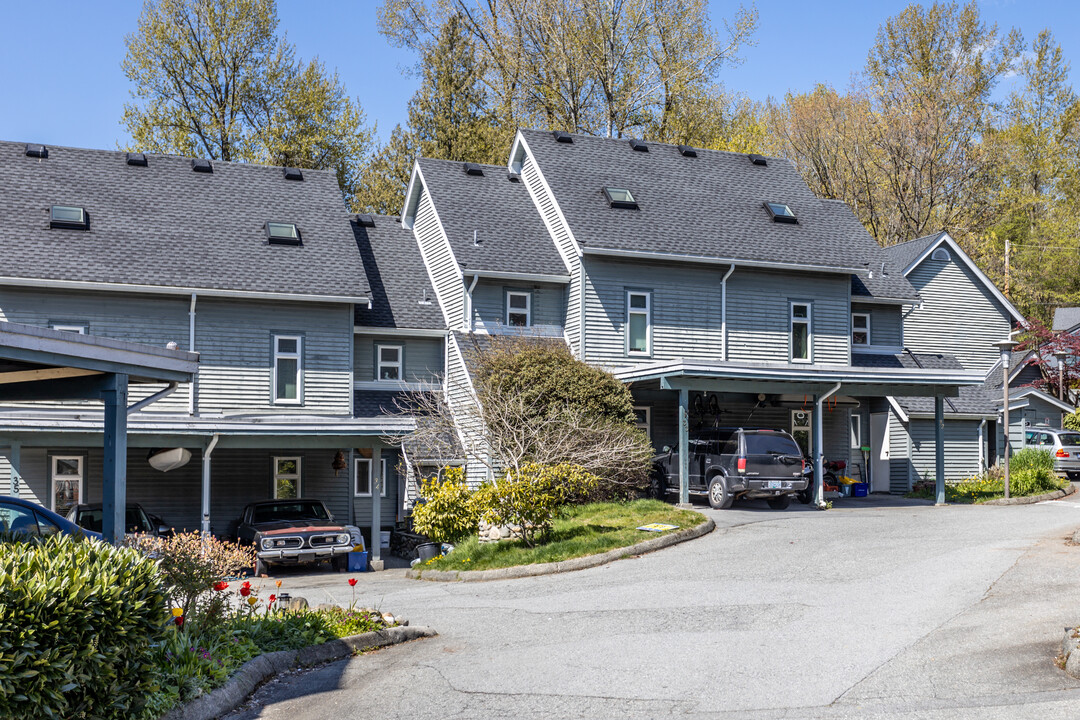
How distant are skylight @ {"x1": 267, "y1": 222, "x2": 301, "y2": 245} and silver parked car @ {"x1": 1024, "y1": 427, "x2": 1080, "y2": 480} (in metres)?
24.4

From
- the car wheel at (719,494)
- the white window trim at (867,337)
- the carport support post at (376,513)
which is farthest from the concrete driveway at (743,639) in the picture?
the white window trim at (867,337)

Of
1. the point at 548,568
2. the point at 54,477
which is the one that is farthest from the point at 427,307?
the point at 548,568

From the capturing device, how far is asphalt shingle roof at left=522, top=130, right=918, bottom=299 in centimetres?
2980

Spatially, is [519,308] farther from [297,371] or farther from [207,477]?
[207,477]

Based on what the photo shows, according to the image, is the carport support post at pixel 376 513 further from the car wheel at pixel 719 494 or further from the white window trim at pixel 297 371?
the car wheel at pixel 719 494

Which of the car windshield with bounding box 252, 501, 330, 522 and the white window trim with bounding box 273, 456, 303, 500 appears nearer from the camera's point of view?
the car windshield with bounding box 252, 501, 330, 522

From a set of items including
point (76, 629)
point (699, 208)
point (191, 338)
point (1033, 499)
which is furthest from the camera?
point (699, 208)

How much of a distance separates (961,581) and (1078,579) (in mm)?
1338

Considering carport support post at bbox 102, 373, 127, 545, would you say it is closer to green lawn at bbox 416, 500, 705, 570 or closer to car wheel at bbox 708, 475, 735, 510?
green lawn at bbox 416, 500, 705, 570

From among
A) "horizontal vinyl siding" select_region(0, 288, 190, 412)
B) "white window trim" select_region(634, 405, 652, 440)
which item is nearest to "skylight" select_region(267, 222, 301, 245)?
"horizontal vinyl siding" select_region(0, 288, 190, 412)

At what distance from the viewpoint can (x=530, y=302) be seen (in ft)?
96.7

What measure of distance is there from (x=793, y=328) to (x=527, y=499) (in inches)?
593

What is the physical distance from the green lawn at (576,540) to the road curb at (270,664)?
554 centimetres

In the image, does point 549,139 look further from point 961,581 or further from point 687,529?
point 961,581
